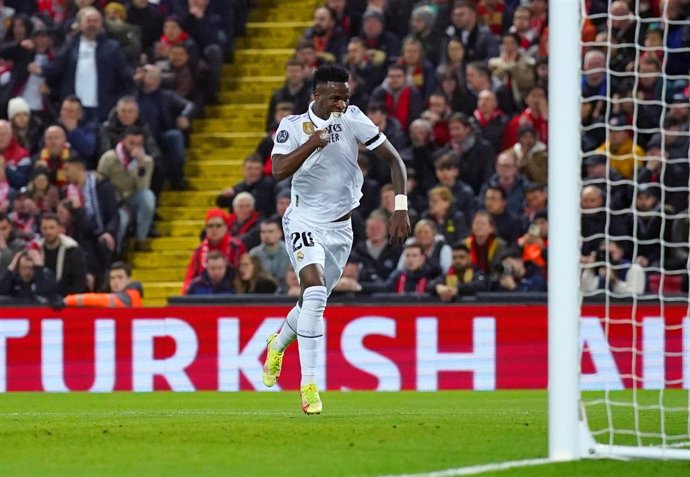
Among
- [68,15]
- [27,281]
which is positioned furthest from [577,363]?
[68,15]

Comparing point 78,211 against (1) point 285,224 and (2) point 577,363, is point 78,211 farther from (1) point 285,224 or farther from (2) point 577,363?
(2) point 577,363

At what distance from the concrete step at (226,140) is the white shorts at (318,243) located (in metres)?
10.5

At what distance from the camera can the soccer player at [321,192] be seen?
36.1 ft

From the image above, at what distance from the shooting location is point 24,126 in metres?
20.8

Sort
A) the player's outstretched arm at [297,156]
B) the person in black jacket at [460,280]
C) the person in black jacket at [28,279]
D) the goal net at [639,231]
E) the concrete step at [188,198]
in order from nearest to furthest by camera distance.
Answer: the player's outstretched arm at [297,156] < the goal net at [639,231] < the person in black jacket at [460,280] < the person in black jacket at [28,279] < the concrete step at [188,198]

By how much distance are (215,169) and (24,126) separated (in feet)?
8.69

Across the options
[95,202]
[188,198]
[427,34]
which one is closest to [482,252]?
[427,34]

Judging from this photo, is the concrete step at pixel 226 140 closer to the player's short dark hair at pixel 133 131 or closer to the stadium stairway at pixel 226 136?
Answer: the stadium stairway at pixel 226 136

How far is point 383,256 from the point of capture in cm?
1803

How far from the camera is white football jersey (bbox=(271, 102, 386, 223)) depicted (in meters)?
11.3

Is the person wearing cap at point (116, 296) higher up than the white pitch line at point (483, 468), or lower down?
higher up

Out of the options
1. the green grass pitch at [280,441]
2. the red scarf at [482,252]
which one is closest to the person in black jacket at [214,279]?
the red scarf at [482,252]

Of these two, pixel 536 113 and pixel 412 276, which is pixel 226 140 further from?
pixel 412 276

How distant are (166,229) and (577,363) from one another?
530 inches
